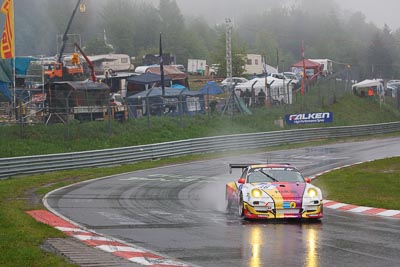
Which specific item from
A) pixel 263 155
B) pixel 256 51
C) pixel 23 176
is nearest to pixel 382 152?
pixel 263 155

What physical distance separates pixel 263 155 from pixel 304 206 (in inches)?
932

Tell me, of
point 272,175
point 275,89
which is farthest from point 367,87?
point 272,175

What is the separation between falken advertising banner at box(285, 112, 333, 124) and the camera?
168 ft

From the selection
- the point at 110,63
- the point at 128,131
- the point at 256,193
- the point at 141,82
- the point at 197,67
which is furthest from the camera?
the point at 197,67

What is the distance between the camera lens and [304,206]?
581 inches

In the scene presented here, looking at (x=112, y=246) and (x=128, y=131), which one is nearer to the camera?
(x=112, y=246)

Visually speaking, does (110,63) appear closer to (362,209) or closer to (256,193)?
(362,209)

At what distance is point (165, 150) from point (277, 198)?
22.8 m

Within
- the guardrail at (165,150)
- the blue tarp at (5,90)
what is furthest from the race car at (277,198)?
the blue tarp at (5,90)

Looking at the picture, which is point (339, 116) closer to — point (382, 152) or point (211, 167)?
point (382, 152)

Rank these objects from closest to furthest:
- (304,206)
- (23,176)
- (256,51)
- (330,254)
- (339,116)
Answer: (330,254) → (304,206) → (23,176) → (339,116) → (256,51)

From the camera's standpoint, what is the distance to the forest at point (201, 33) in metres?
94.5

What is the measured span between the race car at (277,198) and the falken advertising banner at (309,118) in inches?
1384

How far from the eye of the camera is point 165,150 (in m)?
37.5
